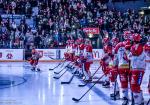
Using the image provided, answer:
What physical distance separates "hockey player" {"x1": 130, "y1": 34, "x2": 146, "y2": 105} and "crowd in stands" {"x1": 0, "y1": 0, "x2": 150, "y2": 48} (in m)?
16.9

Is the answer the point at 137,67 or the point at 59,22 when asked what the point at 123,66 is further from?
the point at 59,22

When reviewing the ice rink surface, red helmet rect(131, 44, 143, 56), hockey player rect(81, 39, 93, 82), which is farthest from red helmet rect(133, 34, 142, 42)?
hockey player rect(81, 39, 93, 82)

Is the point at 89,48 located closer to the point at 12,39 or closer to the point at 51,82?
the point at 51,82

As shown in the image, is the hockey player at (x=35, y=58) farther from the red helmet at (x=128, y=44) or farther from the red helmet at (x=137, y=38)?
the red helmet at (x=137, y=38)

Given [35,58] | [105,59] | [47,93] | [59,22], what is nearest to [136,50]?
[105,59]

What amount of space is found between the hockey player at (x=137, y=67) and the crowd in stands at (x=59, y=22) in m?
16.9

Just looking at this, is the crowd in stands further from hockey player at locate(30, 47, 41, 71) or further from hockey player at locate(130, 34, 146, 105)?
hockey player at locate(130, 34, 146, 105)

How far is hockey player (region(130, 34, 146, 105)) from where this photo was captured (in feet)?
33.0

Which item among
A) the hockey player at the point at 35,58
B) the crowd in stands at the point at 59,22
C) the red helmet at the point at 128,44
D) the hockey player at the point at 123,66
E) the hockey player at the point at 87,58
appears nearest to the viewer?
the red helmet at the point at 128,44

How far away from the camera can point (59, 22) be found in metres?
29.8

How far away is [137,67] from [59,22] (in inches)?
786

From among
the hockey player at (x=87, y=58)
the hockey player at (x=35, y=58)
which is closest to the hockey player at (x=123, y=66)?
the hockey player at (x=87, y=58)

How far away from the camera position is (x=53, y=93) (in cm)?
1377

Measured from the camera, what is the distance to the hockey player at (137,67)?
1007cm
